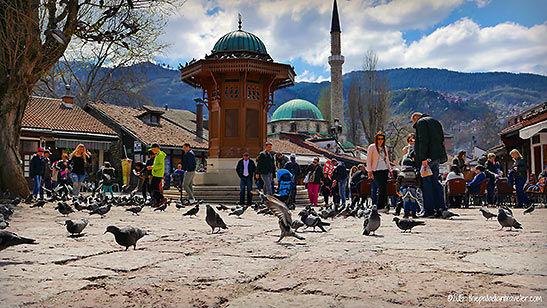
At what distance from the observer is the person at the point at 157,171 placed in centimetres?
1024

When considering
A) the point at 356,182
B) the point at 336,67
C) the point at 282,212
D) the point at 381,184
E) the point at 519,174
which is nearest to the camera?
the point at 282,212

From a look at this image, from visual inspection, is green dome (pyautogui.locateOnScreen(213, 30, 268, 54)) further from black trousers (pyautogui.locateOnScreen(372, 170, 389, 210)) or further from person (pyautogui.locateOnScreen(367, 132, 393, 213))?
black trousers (pyautogui.locateOnScreen(372, 170, 389, 210))

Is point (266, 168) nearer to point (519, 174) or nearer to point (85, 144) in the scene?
point (519, 174)

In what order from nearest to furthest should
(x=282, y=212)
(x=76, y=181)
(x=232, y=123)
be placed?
(x=282, y=212) → (x=76, y=181) → (x=232, y=123)

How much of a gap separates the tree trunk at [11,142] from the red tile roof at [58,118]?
1389 cm

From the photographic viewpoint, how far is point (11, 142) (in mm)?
10867

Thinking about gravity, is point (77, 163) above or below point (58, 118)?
below

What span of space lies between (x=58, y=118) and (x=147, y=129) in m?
5.88

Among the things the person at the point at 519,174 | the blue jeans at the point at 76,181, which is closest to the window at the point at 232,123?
the blue jeans at the point at 76,181

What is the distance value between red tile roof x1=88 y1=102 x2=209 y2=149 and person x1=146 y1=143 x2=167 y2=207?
18.2 metres

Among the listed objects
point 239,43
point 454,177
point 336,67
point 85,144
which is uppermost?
point 336,67

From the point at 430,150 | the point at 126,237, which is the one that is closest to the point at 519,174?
the point at 430,150

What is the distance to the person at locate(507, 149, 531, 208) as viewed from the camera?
433 inches

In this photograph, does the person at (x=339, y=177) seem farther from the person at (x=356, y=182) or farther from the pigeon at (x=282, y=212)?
the pigeon at (x=282, y=212)
